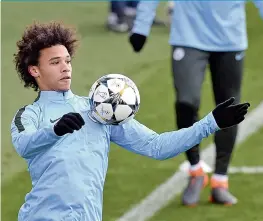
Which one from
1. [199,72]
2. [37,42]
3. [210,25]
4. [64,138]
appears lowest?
[199,72]

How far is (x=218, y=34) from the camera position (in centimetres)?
848

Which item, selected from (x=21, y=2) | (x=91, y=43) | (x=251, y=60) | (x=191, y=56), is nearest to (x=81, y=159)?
(x=191, y=56)

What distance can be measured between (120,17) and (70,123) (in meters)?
11.0

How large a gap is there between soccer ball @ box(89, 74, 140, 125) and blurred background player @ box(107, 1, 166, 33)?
1032 centimetres

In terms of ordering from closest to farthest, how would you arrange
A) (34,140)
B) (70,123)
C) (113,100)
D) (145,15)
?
(70,123)
(34,140)
(113,100)
(145,15)

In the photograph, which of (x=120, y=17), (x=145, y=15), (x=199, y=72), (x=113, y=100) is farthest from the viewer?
(x=120, y=17)

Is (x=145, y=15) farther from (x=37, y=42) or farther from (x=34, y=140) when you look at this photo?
(x=34, y=140)

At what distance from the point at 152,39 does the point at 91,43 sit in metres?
0.88

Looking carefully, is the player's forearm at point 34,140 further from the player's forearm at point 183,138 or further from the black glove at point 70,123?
the player's forearm at point 183,138

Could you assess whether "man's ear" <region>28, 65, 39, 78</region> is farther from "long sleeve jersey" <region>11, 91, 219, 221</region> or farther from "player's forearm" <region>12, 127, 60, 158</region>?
"player's forearm" <region>12, 127, 60, 158</region>

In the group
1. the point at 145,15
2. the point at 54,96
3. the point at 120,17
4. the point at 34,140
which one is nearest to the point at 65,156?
the point at 34,140

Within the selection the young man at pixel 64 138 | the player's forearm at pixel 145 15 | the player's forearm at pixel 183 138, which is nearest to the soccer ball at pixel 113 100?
the young man at pixel 64 138

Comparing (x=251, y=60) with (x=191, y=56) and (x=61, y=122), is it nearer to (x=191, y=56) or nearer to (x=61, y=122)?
(x=191, y=56)

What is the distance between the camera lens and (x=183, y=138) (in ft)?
19.0
